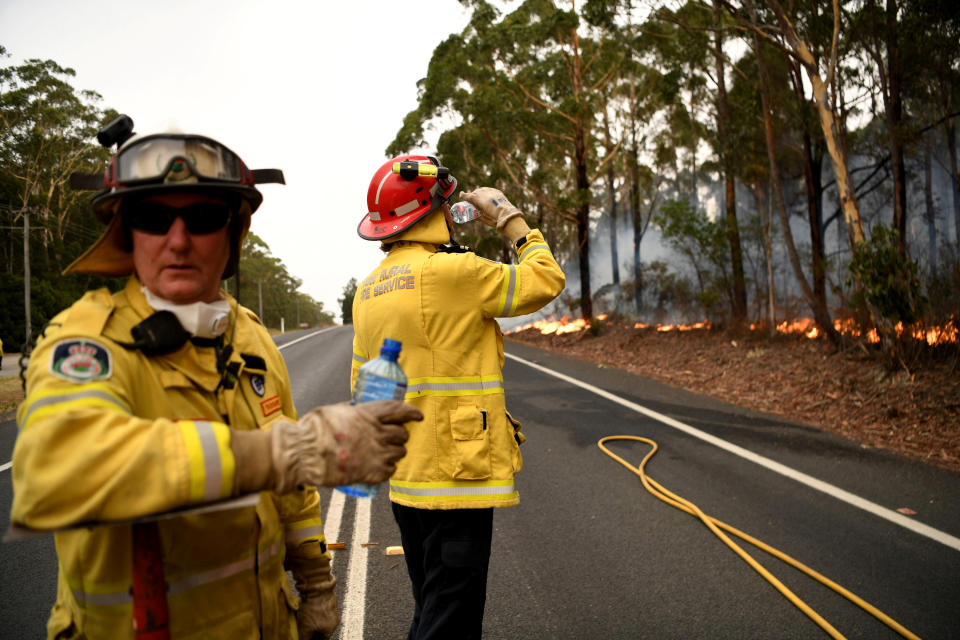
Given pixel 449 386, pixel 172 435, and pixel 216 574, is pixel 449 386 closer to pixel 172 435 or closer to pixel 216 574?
pixel 216 574

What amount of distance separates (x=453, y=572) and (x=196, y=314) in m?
1.47

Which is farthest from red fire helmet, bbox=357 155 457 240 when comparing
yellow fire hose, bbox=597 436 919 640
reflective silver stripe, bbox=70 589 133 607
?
yellow fire hose, bbox=597 436 919 640

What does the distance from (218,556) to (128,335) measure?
0.63 m

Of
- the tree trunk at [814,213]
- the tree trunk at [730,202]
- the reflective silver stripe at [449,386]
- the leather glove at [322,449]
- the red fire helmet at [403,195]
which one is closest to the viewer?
the leather glove at [322,449]

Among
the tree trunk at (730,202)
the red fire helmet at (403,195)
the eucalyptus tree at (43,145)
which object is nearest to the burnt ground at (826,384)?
the tree trunk at (730,202)

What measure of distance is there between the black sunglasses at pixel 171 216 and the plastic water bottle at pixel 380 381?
61cm

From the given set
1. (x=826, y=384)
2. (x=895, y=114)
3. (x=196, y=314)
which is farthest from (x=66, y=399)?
(x=895, y=114)

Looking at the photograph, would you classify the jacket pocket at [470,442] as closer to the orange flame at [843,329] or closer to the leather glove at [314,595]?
the leather glove at [314,595]

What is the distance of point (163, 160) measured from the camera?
1.55 meters

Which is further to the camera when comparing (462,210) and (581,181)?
(581,181)

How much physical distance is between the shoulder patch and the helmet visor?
449 mm

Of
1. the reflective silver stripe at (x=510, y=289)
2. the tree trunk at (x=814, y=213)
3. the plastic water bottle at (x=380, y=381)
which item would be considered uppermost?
the tree trunk at (x=814, y=213)

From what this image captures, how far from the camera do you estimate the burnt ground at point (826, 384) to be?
6.89 meters

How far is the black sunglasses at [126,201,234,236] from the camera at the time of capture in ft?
5.18
